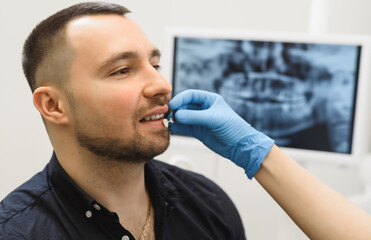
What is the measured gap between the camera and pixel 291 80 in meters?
1.41

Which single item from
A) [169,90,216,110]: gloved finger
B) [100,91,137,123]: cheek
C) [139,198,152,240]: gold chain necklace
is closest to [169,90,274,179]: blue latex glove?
[169,90,216,110]: gloved finger

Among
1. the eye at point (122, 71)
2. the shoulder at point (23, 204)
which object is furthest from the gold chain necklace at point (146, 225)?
the eye at point (122, 71)

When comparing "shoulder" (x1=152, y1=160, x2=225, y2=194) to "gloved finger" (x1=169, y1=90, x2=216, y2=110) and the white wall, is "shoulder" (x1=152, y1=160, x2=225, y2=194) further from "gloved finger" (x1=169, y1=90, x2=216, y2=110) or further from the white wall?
the white wall

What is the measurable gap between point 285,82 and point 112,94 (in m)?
0.75

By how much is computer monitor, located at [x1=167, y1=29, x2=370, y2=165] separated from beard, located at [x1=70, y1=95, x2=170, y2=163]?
1.78ft

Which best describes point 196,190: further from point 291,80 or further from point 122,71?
point 291,80

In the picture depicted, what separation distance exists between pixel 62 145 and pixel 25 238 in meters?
0.26

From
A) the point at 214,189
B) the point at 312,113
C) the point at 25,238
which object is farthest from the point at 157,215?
the point at 312,113

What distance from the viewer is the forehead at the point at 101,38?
942 millimetres

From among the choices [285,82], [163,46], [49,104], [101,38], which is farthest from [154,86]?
[163,46]

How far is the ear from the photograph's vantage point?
3.21 feet

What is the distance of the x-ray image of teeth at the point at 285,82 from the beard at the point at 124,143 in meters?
0.54

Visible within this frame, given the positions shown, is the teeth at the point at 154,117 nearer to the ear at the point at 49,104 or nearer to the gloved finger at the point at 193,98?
the gloved finger at the point at 193,98

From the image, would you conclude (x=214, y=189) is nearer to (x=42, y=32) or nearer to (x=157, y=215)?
(x=157, y=215)
